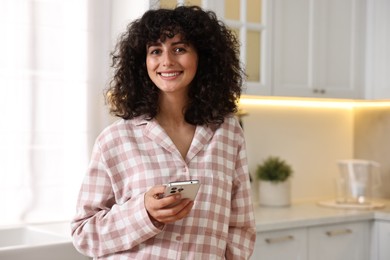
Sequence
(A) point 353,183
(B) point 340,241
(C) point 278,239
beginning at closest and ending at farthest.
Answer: (C) point 278,239, (B) point 340,241, (A) point 353,183

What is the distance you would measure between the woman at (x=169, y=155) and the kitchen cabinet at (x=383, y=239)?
5.23 ft

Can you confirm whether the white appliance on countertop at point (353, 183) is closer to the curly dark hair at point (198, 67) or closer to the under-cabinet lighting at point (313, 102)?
the under-cabinet lighting at point (313, 102)

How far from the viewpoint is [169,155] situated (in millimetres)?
1430

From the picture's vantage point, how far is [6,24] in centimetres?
235

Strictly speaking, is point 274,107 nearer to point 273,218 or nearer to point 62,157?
point 273,218

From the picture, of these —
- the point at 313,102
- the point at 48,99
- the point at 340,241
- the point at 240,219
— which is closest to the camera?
the point at 240,219

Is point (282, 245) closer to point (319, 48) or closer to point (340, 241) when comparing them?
point (340, 241)

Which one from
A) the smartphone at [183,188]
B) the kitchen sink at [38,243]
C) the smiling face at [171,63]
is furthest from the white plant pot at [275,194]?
the smartphone at [183,188]

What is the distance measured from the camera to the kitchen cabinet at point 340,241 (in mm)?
2784

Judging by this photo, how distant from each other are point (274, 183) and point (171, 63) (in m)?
1.81

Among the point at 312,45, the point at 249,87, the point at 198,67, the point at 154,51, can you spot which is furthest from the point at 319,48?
the point at 154,51

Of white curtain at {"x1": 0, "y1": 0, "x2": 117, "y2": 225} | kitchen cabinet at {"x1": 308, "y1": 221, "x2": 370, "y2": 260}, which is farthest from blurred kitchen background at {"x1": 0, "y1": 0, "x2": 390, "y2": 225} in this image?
kitchen cabinet at {"x1": 308, "y1": 221, "x2": 370, "y2": 260}

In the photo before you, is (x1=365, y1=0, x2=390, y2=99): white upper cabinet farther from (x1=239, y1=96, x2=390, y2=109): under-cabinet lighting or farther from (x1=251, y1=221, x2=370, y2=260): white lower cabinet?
(x1=251, y1=221, x2=370, y2=260): white lower cabinet

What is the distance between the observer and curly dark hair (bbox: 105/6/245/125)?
1466 mm
